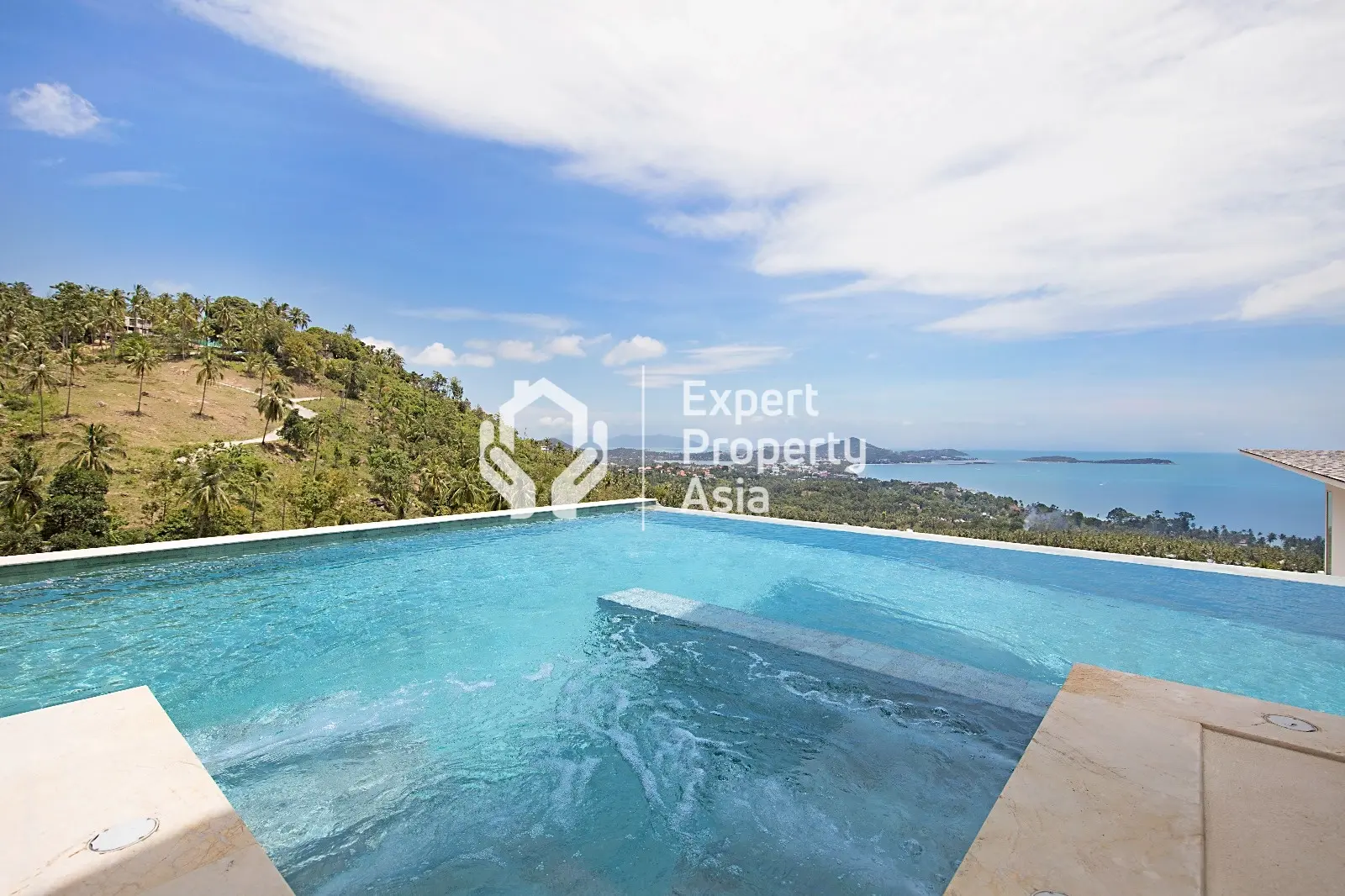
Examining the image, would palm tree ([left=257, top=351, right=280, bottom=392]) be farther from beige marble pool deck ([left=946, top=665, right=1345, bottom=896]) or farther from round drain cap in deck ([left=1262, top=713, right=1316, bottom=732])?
round drain cap in deck ([left=1262, top=713, right=1316, bottom=732])

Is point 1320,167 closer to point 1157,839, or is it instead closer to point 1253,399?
point 1253,399

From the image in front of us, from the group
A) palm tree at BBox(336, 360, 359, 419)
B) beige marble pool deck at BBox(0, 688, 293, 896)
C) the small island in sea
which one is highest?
palm tree at BBox(336, 360, 359, 419)

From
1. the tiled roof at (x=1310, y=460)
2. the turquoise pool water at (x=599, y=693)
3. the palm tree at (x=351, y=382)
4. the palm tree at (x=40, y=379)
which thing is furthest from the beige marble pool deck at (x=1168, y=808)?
the palm tree at (x=351, y=382)

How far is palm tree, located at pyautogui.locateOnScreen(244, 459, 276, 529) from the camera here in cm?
1793

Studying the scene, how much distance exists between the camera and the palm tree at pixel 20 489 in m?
13.1

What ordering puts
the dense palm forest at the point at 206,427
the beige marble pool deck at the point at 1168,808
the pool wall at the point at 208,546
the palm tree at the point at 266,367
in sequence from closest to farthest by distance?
the beige marble pool deck at the point at 1168,808, the pool wall at the point at 208,546, the dense palm forest at the point at 206,427, the palm tree at the point at 266,367

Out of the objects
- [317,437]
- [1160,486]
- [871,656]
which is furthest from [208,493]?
[1160,486]

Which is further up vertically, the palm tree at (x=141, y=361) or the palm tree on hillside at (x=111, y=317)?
the palm tree on hillside at (x=111, y=317)

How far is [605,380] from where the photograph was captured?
15.4 meters

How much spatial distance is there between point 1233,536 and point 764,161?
28.2ft

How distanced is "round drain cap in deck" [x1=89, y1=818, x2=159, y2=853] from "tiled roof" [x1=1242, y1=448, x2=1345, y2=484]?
7423 millimetres

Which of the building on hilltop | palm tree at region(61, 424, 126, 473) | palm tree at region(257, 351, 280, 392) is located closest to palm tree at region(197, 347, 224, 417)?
palm tree at region(257, 351, 280, 392)

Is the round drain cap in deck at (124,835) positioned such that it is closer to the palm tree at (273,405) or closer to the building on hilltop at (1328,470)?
the building on hilltop at (1328,470)

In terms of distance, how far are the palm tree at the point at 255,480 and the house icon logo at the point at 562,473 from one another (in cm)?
663
